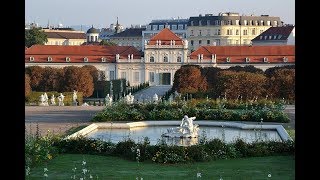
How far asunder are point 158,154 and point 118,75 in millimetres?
38356

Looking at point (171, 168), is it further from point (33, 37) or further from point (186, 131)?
point (33, 37)

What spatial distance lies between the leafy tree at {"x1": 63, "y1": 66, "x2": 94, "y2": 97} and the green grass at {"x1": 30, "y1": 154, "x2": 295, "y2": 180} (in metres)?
22.9

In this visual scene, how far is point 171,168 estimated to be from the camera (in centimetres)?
916

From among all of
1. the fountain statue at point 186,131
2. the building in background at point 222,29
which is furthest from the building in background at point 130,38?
the fountain statue at point 186,131

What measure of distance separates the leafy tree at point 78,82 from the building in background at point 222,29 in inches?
1754

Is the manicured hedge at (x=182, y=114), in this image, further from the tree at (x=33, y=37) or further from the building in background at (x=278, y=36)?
the building in background at (x=278, y=36)

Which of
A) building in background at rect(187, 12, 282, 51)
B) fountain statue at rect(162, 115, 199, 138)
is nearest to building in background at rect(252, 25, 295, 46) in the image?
building in background at rect(187, 12, 282, 51)

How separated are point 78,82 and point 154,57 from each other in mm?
16553

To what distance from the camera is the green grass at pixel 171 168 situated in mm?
8155

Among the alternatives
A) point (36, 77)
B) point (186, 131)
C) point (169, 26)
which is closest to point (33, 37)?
point (36, 77)

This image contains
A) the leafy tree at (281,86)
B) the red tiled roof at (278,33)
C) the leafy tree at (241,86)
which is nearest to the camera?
the leafy tree at (241,86)

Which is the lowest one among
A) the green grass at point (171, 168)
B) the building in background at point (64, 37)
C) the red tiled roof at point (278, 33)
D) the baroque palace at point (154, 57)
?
the green grass at point (171, 168)

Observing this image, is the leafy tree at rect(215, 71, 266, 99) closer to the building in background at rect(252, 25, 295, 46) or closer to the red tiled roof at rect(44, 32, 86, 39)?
the building in background at rect(252, 25, 295, 46)

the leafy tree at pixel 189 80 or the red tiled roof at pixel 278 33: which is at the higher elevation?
the red tiled roof at pixel 278 33
